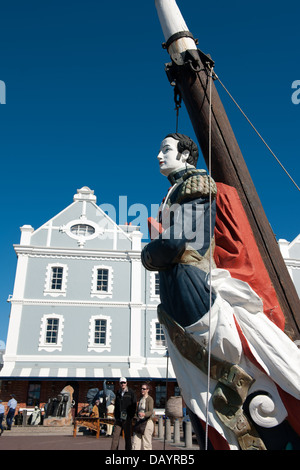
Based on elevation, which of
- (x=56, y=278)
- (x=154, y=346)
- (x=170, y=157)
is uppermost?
(x=56, y=278)

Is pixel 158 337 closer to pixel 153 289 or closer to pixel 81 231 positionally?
pixel 153 289

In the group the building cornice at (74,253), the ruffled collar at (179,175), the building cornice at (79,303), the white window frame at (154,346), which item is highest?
the building cornice at (74,253)

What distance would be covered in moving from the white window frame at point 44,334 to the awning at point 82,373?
882mm

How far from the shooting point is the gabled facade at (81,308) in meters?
17.8

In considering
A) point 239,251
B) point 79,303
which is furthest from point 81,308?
point 239,251

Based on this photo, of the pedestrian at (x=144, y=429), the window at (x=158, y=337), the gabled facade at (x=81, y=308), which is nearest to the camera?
the pedestrian at (x=144, y=429)

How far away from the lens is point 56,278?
1945cm

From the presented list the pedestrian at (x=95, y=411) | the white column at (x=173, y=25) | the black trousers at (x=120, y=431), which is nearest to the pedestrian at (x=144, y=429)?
the black trousers at (x=120, y=431)

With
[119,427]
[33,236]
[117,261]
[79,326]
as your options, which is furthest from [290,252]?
[119,427]

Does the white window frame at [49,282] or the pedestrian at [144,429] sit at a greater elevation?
the white window frame at [49,282]

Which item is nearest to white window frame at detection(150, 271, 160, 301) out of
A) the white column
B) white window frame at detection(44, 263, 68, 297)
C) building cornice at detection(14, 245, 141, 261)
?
building cornice at detection(14, 245, 141, 261)

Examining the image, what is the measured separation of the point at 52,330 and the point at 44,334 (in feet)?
1.37

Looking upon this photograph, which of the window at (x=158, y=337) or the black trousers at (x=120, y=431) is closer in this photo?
the black trousers at (x=120, y=431)

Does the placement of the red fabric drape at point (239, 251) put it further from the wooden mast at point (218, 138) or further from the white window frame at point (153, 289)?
the white window frame at point (153, 289)
